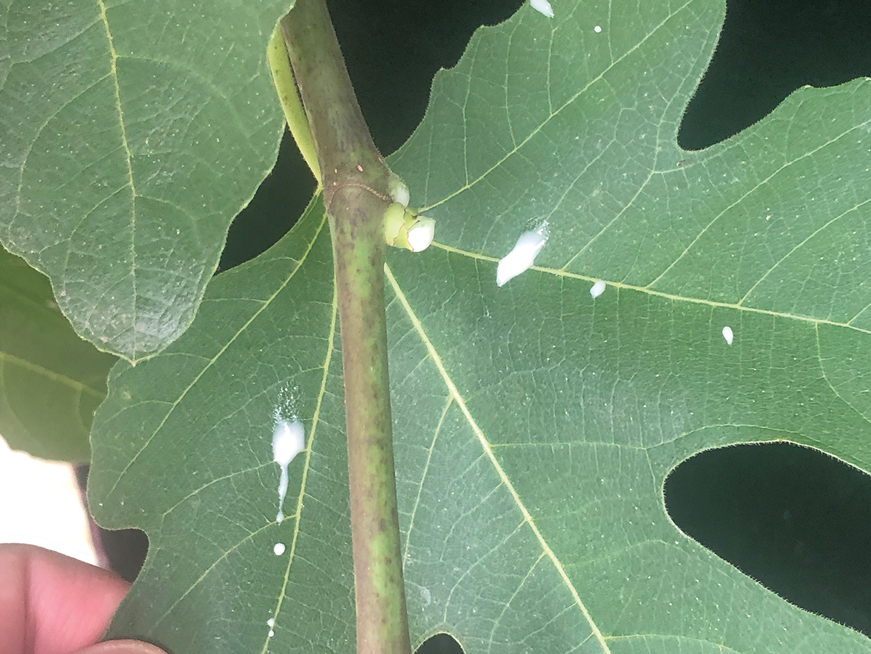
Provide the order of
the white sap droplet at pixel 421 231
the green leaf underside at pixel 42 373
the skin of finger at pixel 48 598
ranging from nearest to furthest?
the white sap droplet at pixel 421 231 < the green leaf underside at pixel 42 373 < the skin of finger at pixel 48 598

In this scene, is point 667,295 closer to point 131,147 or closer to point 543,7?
point 543,7

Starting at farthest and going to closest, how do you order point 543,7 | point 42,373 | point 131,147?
1. point 42,373
2. point 543,7
3. point 131,147

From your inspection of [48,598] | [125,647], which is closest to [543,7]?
[125,647]

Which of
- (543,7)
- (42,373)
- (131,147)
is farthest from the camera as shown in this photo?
(42,373)

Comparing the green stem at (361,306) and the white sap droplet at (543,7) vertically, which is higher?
the white sap droplet at (543,7)

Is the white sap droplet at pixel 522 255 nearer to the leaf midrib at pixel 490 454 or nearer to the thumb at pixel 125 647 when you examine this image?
the leaf midrib at pixel 490 454

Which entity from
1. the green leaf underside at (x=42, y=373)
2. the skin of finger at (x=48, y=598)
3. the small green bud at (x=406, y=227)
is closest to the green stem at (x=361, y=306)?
the small green bud at (x=406, y=227)

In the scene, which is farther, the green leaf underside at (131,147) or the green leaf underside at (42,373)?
the green leaf underside at (42,373)

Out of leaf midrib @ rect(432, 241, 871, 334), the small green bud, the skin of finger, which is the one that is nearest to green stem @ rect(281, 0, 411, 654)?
the small green bud

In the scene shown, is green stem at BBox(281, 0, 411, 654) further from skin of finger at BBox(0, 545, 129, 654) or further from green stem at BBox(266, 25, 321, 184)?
skin of finger at BBox(0, 545, 129, 654)
